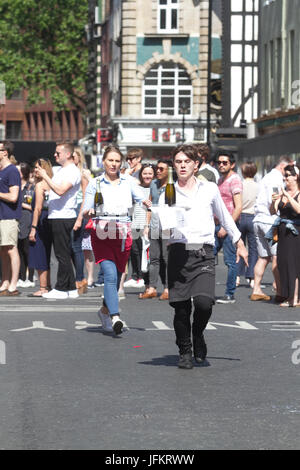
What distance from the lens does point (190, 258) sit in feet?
35.3

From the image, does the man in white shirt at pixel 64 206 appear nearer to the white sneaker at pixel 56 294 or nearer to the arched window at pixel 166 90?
the white sneaker at pixel 56 294

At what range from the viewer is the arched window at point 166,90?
225ft

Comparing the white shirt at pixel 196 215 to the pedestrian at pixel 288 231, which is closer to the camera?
the white shirt at pixel 196 215

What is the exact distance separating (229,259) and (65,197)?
2124 mm

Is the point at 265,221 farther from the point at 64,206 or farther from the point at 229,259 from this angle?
the point at 64,206

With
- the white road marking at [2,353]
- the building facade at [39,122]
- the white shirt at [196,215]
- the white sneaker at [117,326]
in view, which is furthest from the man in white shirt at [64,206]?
the building facade at [39,122]

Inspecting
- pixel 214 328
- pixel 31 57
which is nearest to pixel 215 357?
pixel 214 328

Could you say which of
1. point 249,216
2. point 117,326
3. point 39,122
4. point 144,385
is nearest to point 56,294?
point 249,216

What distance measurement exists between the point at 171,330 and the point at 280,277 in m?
3.53

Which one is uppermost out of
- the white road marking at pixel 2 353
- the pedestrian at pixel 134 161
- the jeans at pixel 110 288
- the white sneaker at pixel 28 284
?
the pedestrian at pixel 134 161

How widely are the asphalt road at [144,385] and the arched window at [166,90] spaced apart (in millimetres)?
54020

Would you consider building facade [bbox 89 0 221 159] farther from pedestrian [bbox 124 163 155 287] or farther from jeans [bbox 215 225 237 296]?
jeans [bbox 215 225 237 296]

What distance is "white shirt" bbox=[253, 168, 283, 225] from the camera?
1744 cm

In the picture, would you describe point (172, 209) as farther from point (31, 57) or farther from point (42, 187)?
point (31, 57)
